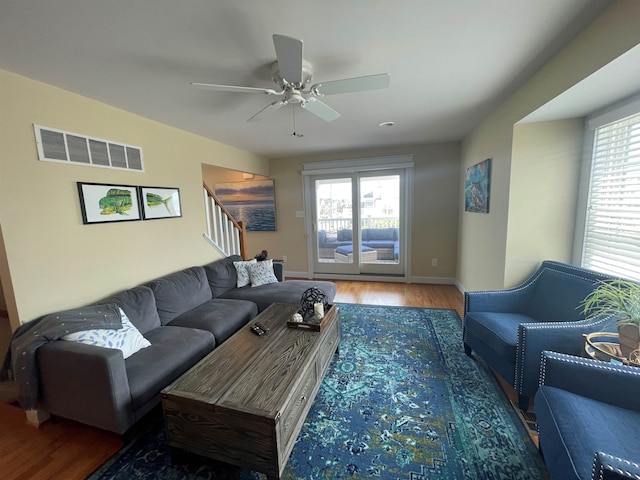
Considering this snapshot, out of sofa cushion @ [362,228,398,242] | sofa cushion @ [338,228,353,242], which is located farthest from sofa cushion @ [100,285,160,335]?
sofa cushion @ [362,228,398,242]

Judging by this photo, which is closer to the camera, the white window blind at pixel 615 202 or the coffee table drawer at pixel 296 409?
the coffee table drawer at pixel 296 409

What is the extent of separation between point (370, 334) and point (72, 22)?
3.12m

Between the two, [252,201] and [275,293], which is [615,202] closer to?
[275,293]

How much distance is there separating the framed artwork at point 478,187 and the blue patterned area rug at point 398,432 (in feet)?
5.59

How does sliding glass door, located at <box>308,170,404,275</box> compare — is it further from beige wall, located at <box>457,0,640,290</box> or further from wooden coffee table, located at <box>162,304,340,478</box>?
wooden coffee table, located at <box>162,304,340,478</box>

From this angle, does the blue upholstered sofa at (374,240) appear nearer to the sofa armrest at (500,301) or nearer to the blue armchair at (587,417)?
the sofa armrest at (500,301)

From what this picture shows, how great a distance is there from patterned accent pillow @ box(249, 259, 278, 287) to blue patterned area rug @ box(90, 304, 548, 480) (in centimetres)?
139

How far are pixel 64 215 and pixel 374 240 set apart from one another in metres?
4.08

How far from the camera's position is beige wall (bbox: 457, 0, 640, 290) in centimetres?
132

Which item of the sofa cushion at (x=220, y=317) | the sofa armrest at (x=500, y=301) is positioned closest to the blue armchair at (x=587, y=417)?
the sofa armrest at (x=500, y=301)

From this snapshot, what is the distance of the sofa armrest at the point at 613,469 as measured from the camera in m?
0.81

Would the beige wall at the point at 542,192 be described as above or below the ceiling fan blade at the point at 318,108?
below

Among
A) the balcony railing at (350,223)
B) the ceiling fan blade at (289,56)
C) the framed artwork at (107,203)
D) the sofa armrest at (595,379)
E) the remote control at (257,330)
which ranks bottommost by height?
the remote control at (257,330)

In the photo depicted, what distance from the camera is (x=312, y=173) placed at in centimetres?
485
